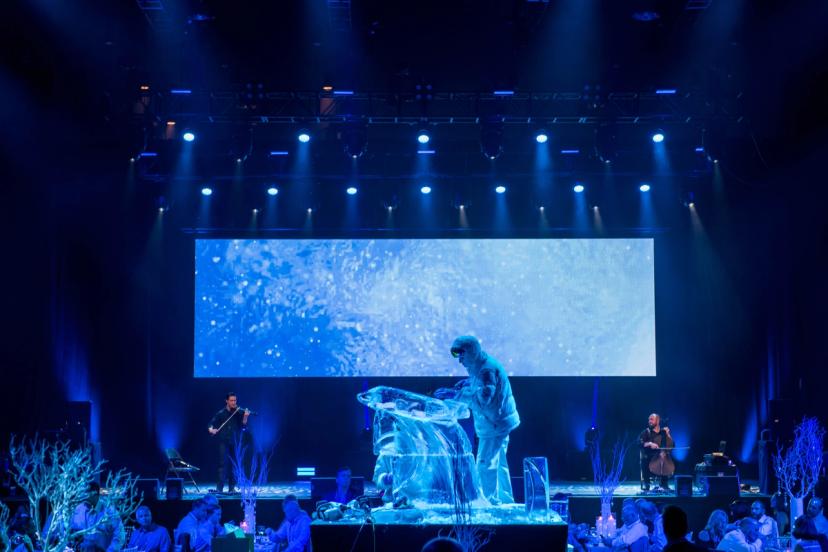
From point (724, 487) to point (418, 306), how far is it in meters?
5.18

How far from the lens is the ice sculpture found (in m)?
7.64

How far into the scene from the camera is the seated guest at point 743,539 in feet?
23.7

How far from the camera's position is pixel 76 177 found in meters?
13.4

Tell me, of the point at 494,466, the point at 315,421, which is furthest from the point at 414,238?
the point at 494,466

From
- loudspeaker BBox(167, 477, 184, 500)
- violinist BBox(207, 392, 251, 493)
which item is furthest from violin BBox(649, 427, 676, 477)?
loudspeaker BBox(167, 477, 184, 500)

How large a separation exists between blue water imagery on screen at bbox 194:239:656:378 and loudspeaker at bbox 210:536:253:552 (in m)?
7.43

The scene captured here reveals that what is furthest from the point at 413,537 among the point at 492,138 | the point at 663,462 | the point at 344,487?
the point at 663,462

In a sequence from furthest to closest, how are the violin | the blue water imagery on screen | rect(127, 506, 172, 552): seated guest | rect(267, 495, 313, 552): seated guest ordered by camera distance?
the blue water imagery on screen
the violin
rect(267, 495, 313, 552): seated guest
rect(127, 506, 172, 552): seated guest

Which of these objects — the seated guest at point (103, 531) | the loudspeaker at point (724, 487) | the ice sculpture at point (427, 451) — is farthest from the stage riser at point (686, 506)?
the seated guest at point (103, 531)

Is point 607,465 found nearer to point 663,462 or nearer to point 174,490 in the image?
point 663,462

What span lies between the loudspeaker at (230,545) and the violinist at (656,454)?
7454mm

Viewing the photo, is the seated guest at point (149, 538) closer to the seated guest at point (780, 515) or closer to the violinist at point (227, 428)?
the violinist at point (227, 428)

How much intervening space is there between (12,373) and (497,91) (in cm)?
693

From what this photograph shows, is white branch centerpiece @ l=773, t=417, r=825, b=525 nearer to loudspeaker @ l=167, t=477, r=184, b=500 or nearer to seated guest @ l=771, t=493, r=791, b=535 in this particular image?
seated guest @ l=771, t=493, r=791, b=535
